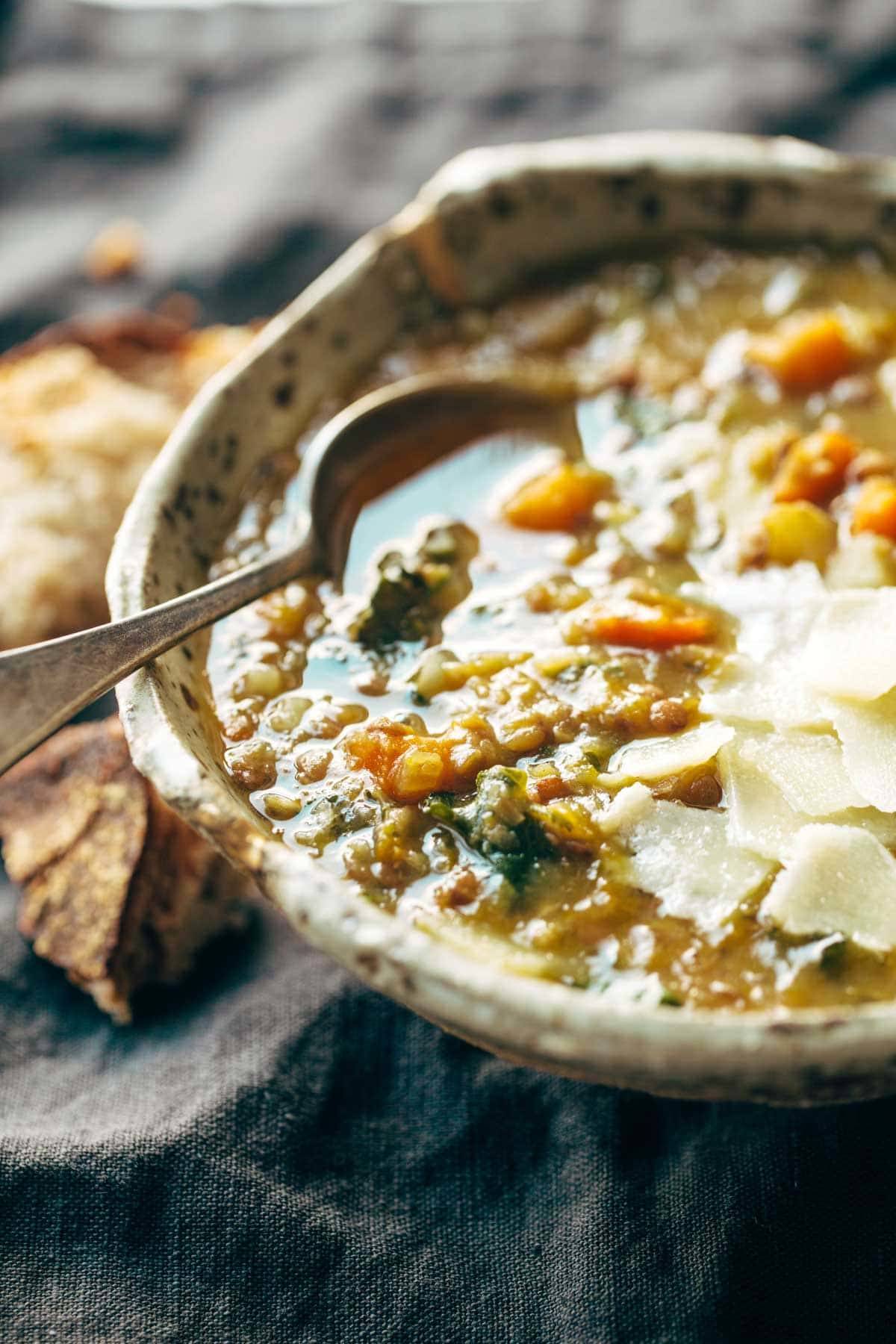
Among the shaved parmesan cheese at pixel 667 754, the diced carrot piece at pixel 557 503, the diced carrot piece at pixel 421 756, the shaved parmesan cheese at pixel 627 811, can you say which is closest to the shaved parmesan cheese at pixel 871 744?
the shaved parmesan cheese at pixel 667 754

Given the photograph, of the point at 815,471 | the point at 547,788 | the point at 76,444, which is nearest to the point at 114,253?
the point at 76,444

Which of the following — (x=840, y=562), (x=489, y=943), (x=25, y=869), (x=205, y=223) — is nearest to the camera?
(x=489, y=943)

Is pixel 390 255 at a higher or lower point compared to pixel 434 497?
higher

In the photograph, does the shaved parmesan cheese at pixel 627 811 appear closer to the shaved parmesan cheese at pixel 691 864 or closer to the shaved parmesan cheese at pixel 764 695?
the shaved parmesan cheese at pixel 691 864

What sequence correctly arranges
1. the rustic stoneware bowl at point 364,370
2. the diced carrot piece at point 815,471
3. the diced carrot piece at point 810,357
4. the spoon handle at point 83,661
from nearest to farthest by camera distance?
the rustic stoneware bowl at point 364,370 < the spoon handle at point 83,661 < the diced carrot piece at point 815,471 < the diced carrot piece at point 810,357

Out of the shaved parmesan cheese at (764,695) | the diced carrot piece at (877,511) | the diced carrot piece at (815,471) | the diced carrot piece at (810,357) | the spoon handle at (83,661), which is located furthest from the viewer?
the diced carrot piece at (810,357)

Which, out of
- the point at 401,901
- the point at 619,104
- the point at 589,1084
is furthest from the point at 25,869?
the point at 619,104

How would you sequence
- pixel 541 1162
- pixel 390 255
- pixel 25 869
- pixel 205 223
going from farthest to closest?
pixel 205 223 < pixel 390 255 < pixel 25 869 < pixel 541 1162

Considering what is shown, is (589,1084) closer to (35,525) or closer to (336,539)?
(336,539)
